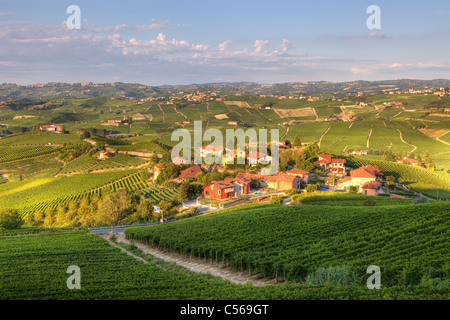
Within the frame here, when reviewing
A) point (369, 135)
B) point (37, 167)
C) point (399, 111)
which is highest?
point (399, 111)

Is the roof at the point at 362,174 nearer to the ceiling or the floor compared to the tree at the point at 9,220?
nearer to the ceiling

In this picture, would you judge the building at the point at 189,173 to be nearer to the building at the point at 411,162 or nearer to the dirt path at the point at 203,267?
the dirt path at the point at 203,267

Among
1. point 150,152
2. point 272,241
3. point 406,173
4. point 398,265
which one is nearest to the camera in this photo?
point 398,265

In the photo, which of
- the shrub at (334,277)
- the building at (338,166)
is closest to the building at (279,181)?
the building at (338,166)

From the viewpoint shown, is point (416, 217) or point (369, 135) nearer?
point (416, 217)
